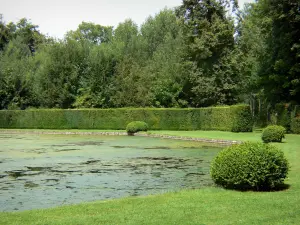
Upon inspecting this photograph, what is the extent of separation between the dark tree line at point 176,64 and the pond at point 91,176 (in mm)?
17157

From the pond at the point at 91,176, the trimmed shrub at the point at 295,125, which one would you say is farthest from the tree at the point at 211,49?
the pond at the point at 91,176

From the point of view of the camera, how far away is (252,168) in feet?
32.9

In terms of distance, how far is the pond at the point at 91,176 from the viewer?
36.2 ft

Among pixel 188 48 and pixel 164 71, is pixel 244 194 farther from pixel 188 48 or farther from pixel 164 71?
pixel 164 71

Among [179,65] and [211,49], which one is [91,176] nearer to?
[211,49]

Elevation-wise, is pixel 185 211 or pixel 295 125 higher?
pixel 295 125

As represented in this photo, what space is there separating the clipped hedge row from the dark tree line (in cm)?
468

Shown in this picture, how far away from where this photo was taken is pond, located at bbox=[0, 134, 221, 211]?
36.2 feet

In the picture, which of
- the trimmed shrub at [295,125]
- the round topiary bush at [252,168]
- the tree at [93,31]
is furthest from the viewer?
the tree at [93,31]

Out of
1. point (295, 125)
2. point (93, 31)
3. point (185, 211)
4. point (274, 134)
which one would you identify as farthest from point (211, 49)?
point (93, 31)

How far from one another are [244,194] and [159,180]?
13.6 ft

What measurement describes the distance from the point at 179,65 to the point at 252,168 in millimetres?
39997

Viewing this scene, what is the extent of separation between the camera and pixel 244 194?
9.67 m

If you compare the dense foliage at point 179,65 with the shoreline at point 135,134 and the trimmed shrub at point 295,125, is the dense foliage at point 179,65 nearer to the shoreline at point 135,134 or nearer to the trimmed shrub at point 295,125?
the trimmed shrub at point 295,125
